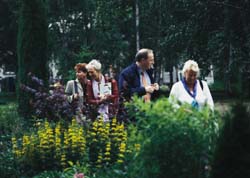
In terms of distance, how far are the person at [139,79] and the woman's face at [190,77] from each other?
0.97 metres

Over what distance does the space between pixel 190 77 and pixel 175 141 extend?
115 inches

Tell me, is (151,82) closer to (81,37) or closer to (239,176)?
(239,176)

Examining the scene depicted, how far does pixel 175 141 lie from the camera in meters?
5.85

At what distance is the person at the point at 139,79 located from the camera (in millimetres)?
9609

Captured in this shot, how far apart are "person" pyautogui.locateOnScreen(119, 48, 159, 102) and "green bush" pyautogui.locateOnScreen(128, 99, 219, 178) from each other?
139 inches

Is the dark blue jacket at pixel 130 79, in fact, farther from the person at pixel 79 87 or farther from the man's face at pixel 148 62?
the person at pixel 79 87

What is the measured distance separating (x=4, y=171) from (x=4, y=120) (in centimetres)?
716

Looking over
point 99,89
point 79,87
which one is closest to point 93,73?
point 99,89

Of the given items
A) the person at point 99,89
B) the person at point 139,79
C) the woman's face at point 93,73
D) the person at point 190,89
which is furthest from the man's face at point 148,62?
the woman's face at point 93,73

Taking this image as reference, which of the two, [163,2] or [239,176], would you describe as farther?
[163,2]

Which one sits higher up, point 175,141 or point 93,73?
point 93,73

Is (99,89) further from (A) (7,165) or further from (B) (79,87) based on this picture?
(A) (7,165)

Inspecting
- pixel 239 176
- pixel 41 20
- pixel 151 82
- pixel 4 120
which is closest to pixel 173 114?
pixel 239 176

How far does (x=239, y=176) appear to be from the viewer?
5.21m
